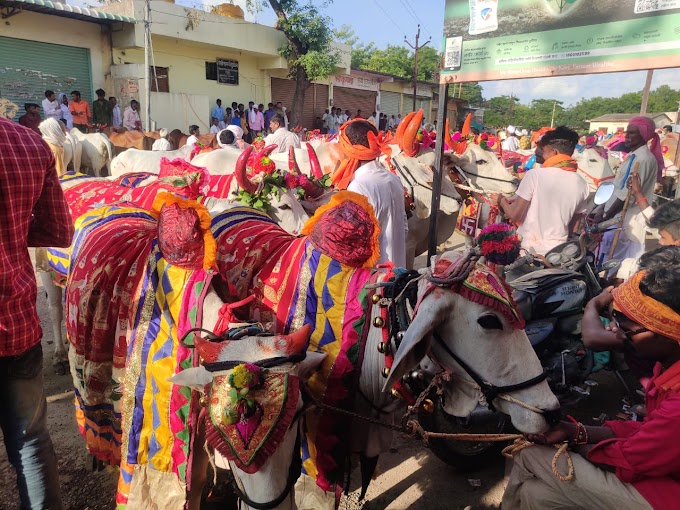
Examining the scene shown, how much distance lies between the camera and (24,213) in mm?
2246

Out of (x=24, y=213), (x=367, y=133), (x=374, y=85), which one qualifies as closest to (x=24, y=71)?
(x=367, y=133)

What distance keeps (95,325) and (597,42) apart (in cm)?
349

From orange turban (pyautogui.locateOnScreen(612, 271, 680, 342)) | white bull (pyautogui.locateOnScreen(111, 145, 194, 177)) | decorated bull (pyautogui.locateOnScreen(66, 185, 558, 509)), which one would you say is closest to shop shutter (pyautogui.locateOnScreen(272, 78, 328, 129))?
white bull (pyautogui.locateOnScreen(111, 145, 194, 177))

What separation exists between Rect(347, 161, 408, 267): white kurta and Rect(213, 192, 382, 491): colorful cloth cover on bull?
1693 millimetres

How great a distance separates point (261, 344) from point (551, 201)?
3409 mm

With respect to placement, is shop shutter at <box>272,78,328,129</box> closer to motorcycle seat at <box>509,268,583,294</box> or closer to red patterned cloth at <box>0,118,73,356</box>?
motorcycle seat at <box>509,268,583,294</box>

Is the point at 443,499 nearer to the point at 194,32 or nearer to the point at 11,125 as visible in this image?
the point at 11,125

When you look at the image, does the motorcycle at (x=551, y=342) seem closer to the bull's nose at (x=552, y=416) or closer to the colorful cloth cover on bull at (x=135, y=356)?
the bull's nose at (x=552, y=416)

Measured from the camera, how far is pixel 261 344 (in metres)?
1.74

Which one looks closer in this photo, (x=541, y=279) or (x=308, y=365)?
(x=308, y=365)

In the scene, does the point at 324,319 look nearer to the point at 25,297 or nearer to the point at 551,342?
the point at 25,297

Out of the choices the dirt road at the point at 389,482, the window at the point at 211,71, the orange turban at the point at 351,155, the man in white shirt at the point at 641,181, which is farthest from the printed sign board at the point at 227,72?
the dirt road at the point at 389,482

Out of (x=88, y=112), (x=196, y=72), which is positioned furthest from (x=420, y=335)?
(x=196, y=72)

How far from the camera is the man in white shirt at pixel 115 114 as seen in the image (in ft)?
47.0
